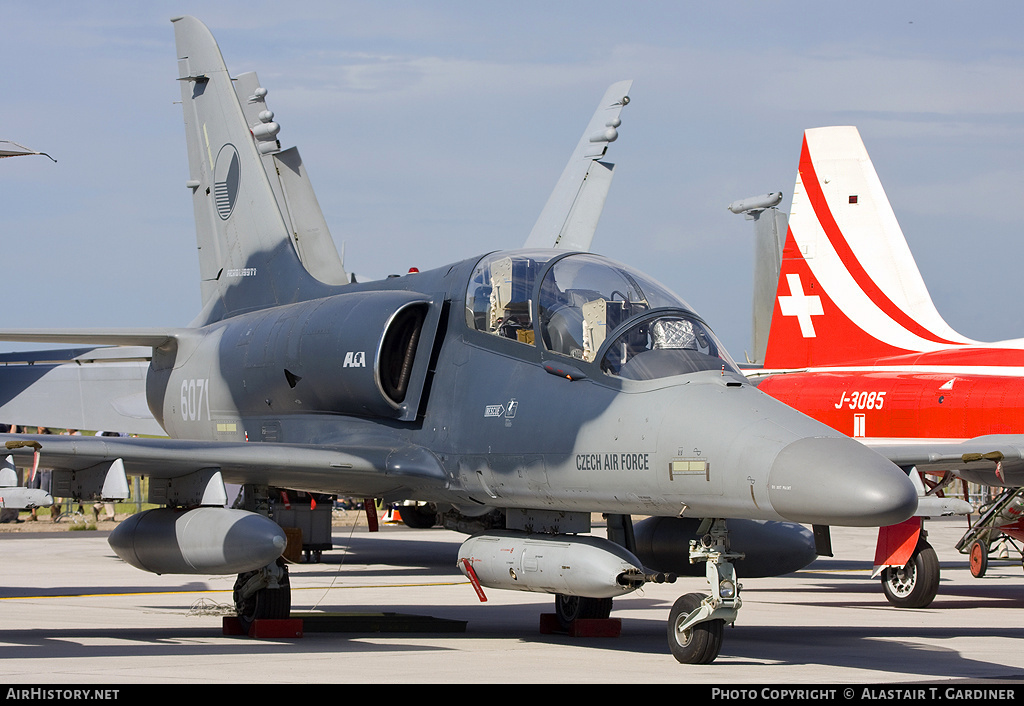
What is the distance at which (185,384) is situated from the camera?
13.6 metres

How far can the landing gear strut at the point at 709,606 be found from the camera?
837cm

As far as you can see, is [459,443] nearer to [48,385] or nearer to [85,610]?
[85,610]

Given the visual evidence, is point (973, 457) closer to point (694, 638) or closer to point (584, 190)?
point (694, 638)

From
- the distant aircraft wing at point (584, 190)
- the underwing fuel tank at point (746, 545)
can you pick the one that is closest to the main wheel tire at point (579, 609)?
the underwing fuel tank at point (746, 545)

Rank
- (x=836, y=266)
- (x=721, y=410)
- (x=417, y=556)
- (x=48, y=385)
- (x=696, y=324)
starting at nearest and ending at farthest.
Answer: (x=721, y=410), (x=696, y=324), (x=836, y=266), (x=417, y=556), (x=48, y=385)

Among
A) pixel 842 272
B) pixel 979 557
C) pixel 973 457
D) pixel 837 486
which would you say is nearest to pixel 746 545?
pixel 973 457

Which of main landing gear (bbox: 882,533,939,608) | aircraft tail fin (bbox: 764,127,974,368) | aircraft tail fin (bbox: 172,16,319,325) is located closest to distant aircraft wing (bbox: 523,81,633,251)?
aircraft tail fin (bbox: 764,127,974,368)

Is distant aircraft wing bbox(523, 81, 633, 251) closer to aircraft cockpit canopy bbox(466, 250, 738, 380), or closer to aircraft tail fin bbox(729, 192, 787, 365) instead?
aircraft cockpit canopy bbox(466, 250, 738, 380)

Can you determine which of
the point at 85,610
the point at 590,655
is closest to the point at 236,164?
the point at 85,610

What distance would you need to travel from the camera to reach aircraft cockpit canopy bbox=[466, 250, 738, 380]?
9.05m

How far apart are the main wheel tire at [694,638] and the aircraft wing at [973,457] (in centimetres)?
339

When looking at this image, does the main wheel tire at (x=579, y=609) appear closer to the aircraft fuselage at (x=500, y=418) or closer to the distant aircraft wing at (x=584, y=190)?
the aircraft fuselage at (x=500, y=418)

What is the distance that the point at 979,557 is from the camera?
18125mm

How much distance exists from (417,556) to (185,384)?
9.52 meters
